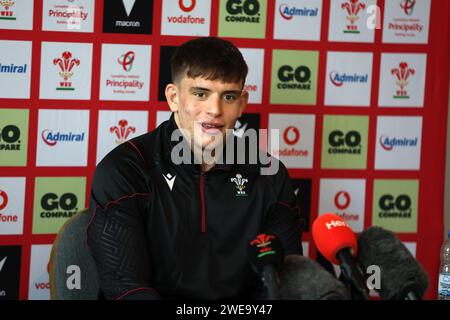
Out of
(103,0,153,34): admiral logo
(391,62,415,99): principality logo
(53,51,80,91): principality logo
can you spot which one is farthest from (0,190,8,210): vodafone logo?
(391,62,415,99): principality logo

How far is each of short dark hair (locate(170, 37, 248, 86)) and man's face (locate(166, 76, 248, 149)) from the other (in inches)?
0.7

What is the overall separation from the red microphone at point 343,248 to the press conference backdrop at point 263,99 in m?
1.55

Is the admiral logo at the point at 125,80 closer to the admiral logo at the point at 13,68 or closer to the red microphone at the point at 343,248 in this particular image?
the admiral logo at the point at 13,68

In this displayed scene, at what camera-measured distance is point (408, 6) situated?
2.92 meters

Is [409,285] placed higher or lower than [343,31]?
lower

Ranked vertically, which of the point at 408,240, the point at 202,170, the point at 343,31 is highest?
the point at 343,31

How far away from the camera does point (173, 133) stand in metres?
2.00

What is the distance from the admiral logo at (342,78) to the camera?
9.42 ft

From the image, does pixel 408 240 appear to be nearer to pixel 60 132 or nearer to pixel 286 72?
pixel 286 72

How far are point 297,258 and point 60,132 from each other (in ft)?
5.28

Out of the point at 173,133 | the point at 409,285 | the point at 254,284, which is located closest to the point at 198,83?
the point at 173,133

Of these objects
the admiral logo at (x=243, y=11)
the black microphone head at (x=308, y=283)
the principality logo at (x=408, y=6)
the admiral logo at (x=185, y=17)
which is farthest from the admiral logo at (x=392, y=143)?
the black microphone head at (x=308, y=283)

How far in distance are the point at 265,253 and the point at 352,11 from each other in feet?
6.22

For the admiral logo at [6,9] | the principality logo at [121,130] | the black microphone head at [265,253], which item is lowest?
the black microphone head at [265,253]
